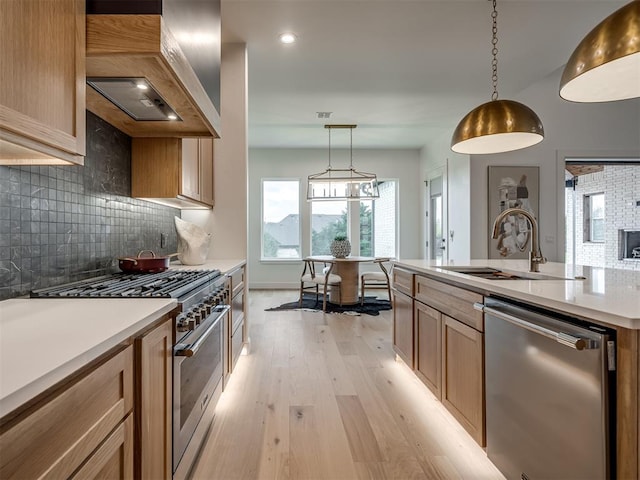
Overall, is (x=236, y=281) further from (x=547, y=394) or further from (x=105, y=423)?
(x=547, y=394)

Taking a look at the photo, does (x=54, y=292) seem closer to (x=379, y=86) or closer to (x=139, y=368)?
(x=139, y=368)

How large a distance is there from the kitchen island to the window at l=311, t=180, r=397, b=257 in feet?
13.9

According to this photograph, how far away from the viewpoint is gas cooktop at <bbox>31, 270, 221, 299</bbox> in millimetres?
1322

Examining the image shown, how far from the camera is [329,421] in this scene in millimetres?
2105

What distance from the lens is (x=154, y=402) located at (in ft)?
3.69

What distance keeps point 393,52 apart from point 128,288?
Result: 3.19 metres

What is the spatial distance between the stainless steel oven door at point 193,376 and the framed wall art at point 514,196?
4378 millimetres

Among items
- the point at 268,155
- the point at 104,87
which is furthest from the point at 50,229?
the point at 268,155

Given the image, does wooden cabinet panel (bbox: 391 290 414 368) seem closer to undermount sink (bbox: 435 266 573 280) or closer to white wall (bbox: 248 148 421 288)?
undermount sink (bbox: 435 266 573 280)

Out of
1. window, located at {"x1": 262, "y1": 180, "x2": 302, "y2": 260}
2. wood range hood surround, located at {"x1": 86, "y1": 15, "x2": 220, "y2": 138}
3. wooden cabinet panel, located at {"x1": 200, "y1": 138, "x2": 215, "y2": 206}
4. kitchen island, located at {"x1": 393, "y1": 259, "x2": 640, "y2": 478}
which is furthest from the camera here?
window, located at {"x1": 262, "y1": 180, "x2": 302, "y2": 260}

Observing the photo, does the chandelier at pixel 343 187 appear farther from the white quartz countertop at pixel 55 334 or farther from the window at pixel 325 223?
the white quartz countertop at pixel 55 334

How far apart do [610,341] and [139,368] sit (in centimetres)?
135

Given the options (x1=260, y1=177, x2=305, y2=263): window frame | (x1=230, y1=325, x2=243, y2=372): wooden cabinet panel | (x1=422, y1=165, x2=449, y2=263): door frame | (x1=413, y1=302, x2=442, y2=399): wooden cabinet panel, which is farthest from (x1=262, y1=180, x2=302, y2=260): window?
(x1=413, y1=302, x2=442, y2=399): wooden cabinet panel

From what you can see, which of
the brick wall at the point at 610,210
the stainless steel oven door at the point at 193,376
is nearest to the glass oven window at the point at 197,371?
the stainless steel oven door at the point at 193,376
